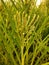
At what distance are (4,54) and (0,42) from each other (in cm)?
5

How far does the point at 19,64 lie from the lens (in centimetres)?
43

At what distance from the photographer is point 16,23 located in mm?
391

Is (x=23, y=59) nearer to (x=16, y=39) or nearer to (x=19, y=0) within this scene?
(x=16, y=39)

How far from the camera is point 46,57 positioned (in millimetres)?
465

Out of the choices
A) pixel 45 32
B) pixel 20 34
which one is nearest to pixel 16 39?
pixel 20 34

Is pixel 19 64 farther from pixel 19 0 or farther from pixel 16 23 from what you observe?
pixel 19 0

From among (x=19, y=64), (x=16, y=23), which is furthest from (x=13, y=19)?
(x=19, y=64)

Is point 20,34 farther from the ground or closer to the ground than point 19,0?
closer to the ground

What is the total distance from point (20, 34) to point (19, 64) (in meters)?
0.07

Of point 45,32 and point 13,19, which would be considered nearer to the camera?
point 13,19

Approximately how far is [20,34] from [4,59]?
8 centimetres

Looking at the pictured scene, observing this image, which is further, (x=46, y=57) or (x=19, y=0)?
(x=19, y=0)

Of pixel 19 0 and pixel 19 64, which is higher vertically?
pixel 19 0

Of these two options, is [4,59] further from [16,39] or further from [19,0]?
[19,0]
